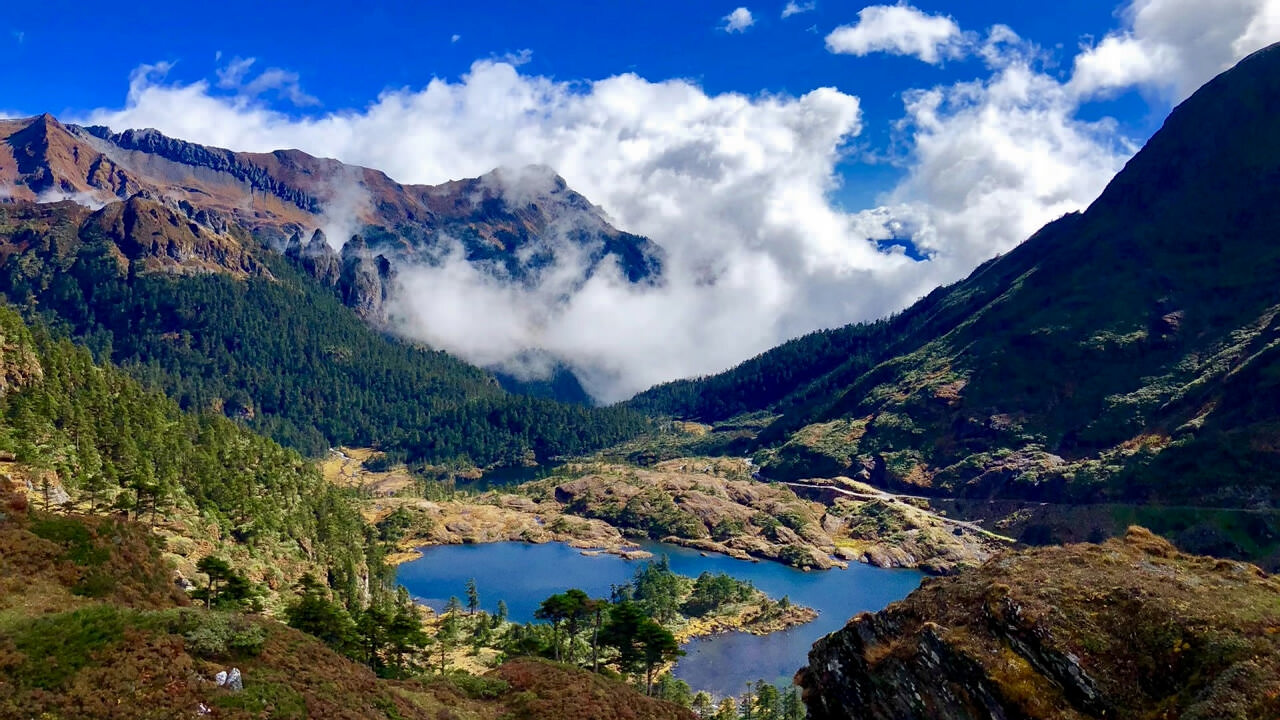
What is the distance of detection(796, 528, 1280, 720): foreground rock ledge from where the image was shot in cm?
2977

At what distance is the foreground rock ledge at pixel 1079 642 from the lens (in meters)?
29.8

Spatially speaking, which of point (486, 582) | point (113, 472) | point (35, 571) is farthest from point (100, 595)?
point (486, 582)

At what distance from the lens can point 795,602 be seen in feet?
537

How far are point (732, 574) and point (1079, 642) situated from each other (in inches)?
6540

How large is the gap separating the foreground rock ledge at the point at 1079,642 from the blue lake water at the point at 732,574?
79.4m

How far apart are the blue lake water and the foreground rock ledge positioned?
7935cm

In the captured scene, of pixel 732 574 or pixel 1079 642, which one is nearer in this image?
pixel 1079 642

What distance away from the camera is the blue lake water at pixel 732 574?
122m

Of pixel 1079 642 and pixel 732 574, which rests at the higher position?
pixel 1079 642

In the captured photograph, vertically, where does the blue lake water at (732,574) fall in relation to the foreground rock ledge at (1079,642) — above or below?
below

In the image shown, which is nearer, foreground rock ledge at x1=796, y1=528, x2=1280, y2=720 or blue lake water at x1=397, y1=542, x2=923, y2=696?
foreground rock ledge at x1=796, y1=528, x2=1280, y2=720

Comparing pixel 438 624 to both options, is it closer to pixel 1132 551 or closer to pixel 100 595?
pixel 100 595

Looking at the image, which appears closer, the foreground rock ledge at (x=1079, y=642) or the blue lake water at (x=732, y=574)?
the foreground rock ledge at (x=1079, y=642)

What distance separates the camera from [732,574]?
634 ft
